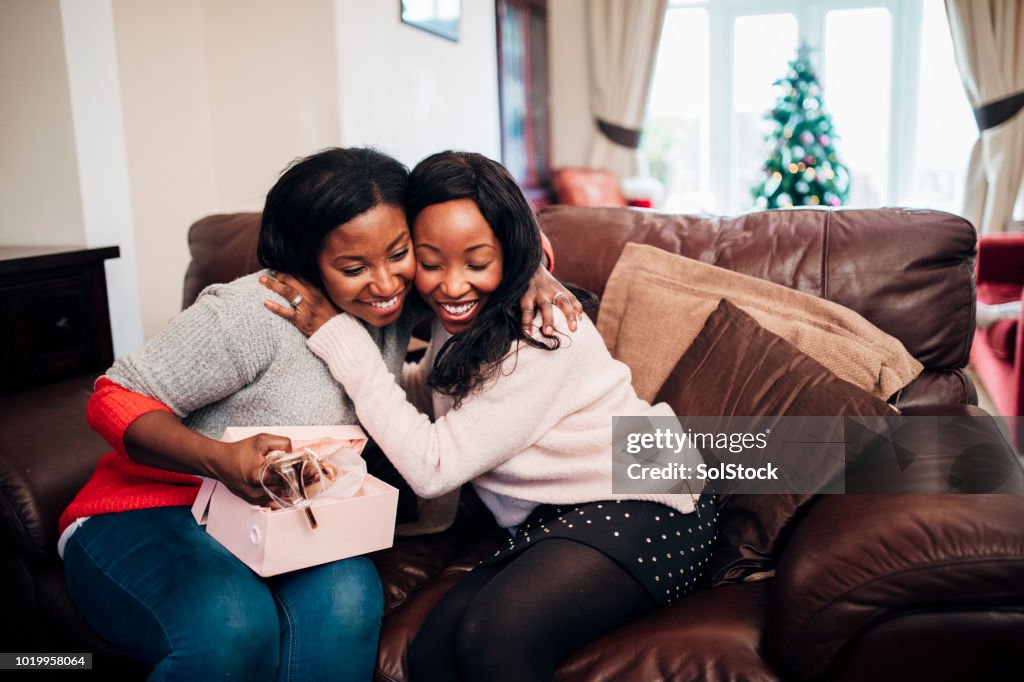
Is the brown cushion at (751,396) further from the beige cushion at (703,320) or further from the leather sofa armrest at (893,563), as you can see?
the leather sofa armrest at (893,563)

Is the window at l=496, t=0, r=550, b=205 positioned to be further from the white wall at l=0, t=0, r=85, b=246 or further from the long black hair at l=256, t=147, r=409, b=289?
the long black hair at l=256, t=147, r=409, b=289

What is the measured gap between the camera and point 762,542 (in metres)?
1.49

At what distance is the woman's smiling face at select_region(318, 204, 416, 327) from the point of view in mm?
1437

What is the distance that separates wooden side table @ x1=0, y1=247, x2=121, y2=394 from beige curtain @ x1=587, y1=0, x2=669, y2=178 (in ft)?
15.6

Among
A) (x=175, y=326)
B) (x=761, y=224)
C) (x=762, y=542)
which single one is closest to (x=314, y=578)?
(x=175, y=326)

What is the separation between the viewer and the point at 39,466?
1.59 metres

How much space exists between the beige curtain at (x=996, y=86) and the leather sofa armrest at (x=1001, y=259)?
88.6 inches

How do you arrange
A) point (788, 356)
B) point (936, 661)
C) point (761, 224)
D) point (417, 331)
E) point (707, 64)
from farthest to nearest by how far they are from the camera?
point (707, 64), point (417, 331), point (761, 224), point (788, 356), point (936, 661)

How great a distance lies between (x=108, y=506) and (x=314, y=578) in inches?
15.0

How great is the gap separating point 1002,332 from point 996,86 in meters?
3.28

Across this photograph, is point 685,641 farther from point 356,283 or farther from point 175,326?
point 175,326

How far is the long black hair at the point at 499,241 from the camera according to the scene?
4.80ft

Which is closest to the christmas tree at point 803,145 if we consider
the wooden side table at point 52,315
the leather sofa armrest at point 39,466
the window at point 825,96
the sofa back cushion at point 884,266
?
the window at point 825,96

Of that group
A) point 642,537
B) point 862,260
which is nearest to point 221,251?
point 642,537
